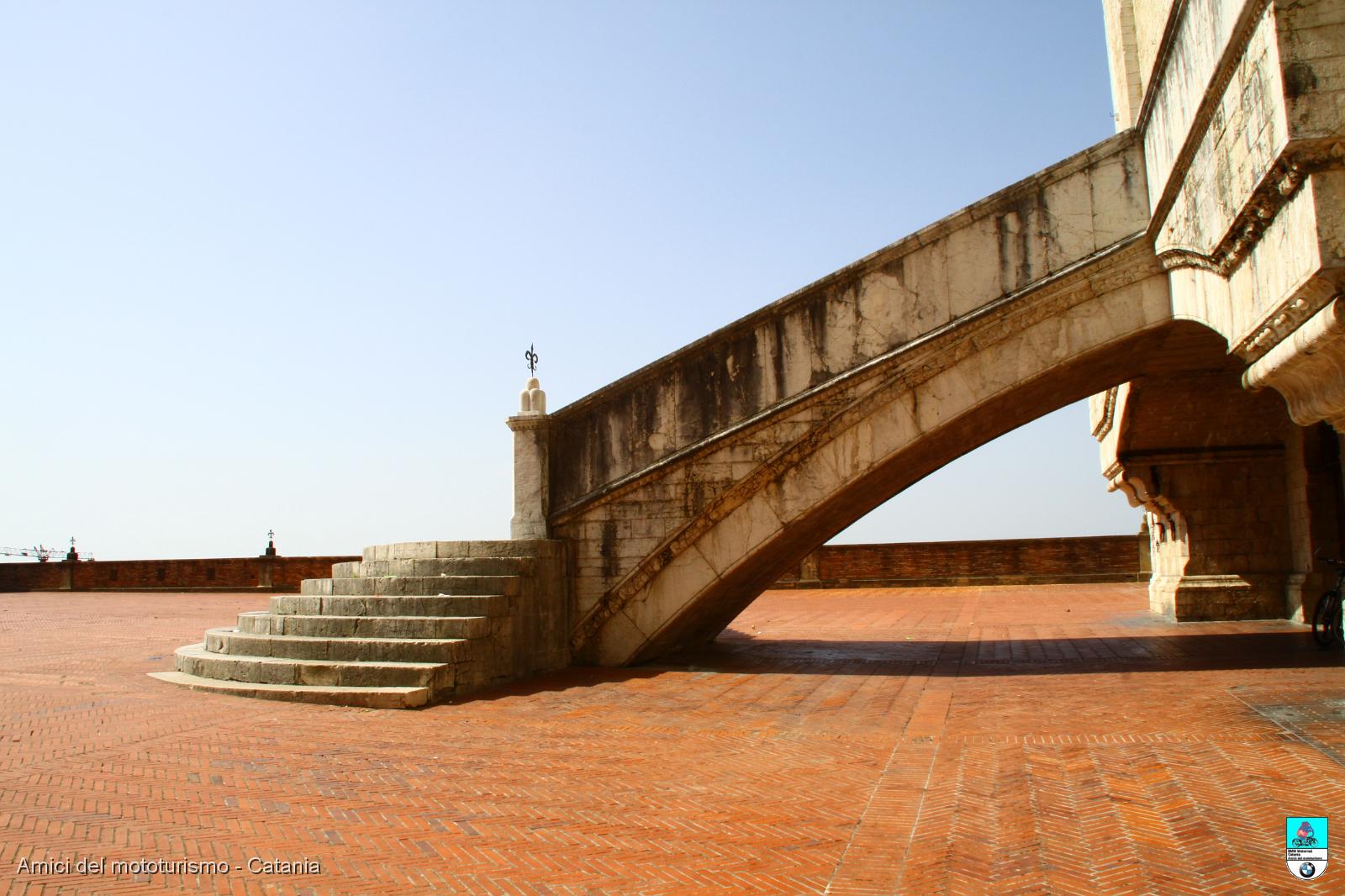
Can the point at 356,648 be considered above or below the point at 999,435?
below

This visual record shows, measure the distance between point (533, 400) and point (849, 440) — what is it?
3.78 metres

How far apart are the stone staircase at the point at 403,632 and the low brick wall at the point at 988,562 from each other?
17.5 metres

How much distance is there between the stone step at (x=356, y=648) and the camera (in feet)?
29.8

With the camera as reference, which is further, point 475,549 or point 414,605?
point 475,549

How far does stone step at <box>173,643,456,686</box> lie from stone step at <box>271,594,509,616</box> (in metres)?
0.66

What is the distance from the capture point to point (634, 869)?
4227 millimetres

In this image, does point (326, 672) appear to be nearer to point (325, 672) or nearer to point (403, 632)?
point (325, 672)

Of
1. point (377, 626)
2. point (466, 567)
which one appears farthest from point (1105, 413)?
point (377, 626)

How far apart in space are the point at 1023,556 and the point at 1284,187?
2168 centimetres

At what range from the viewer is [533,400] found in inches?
455

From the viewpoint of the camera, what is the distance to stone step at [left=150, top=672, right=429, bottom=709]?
847 centimetres

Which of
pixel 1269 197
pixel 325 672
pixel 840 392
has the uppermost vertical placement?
pixel 1269 197

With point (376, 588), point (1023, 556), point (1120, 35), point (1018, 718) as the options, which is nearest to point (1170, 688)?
point (1018, 718)

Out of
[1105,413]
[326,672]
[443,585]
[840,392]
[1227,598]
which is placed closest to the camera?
[326,672]
